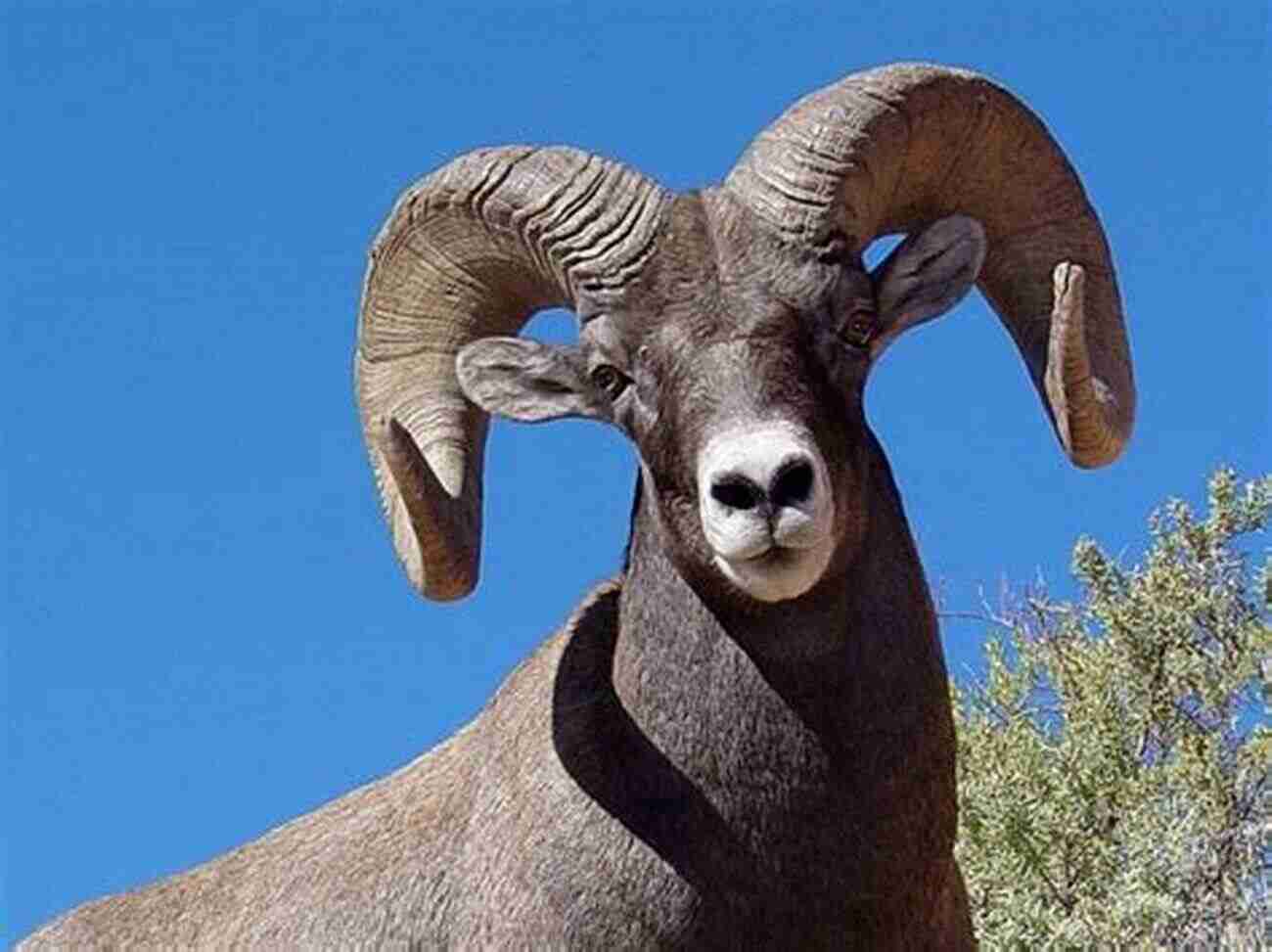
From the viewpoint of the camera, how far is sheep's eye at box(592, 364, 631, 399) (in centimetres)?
912

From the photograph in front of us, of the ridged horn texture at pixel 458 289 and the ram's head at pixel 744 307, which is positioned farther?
the ridged horn texture at pixel 458 289

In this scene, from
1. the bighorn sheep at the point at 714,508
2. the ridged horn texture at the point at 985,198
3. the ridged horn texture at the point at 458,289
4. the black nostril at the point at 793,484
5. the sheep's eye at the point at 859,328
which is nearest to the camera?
the black nostril at the point at 793,484

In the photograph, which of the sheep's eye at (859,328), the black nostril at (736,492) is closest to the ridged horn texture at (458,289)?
the sheep's eye at (859,328)

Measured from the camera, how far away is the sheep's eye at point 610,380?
912cm

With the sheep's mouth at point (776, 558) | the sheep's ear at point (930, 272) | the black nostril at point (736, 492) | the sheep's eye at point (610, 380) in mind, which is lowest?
the sheep's mouth at point (776, 558)

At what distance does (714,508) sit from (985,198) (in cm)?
227

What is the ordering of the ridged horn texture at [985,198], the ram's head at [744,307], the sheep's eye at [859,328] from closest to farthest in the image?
the ram's head at [744,307] → the sheep's eye at [859,328] → the ridged horn texture at [985,198]

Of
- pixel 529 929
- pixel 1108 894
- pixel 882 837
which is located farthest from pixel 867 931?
pixel 1108 894

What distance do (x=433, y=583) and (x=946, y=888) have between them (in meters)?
1.88

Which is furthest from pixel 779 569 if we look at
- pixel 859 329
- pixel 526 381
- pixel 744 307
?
pixel 526 381

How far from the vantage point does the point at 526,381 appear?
31.2 ft

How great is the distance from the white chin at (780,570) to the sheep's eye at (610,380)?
777 millimetres

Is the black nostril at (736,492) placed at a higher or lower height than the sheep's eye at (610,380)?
lower

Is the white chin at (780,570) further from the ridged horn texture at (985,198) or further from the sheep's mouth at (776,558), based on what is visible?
the ridged horn texture at (985,198)
